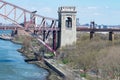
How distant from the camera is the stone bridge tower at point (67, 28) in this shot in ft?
187

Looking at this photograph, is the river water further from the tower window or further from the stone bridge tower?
the tower window

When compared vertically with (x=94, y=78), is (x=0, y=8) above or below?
above

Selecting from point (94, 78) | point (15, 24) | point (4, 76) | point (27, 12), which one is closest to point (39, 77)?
point (4, 76)

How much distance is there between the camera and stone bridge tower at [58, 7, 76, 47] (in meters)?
57.1

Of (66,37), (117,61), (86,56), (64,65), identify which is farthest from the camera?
(66,37)

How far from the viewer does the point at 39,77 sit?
43.8m

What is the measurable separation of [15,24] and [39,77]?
38.6ft

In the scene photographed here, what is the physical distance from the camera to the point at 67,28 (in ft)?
189

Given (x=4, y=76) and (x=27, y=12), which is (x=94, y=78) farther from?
(x=27, y=12)

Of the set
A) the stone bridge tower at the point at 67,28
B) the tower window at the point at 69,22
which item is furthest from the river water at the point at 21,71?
the tower window at the point at 69,22

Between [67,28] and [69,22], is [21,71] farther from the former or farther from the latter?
[69,22]

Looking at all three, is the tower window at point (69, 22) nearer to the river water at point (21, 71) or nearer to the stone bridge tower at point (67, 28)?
the stone bridge tower at point (67, 28)

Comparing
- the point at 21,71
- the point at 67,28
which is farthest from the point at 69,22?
the point at 21,71

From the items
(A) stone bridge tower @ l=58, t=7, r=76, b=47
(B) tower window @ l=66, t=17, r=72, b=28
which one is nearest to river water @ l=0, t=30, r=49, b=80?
(A) stone bridge tower @ l=58, t=7, r=76, b=47
